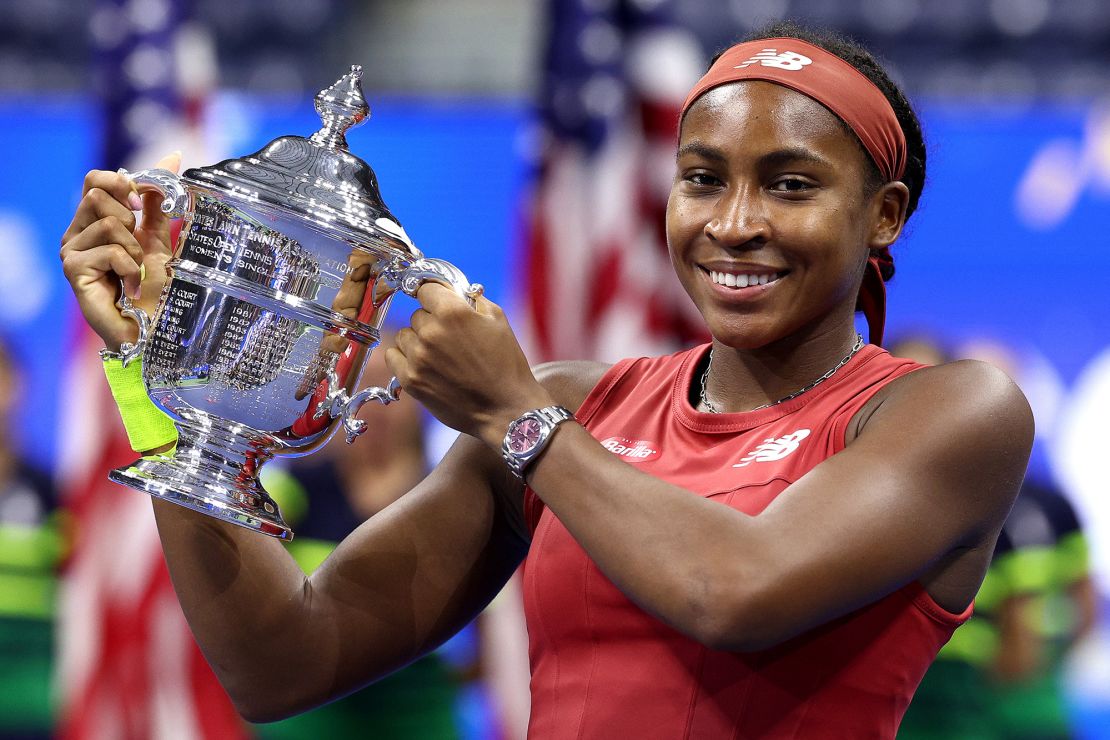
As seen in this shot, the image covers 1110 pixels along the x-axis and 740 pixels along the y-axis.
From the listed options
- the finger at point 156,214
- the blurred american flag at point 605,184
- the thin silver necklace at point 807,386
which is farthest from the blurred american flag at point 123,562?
the thin silver necklace at point 807,386

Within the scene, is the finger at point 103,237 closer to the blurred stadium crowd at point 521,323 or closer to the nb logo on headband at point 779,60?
the nb logo on headband at point 779,60

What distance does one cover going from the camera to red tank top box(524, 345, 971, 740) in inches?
49.2

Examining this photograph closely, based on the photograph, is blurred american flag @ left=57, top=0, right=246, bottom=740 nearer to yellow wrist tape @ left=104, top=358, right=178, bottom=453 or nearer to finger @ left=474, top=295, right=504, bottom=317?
yellow wrist tape @ left=104, top=358, right=178, bottom=453

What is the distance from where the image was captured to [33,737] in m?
4.75

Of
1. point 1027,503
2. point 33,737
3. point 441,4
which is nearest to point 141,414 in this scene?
point 1027,503

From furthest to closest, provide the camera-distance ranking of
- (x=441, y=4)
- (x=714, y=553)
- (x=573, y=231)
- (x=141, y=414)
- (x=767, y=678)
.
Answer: (x=441, y=4) < (x=573, y=231) < (x=141, y=414) < (x=767, y=678) < (x=714, y=553)

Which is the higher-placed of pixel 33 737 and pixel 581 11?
pixel 581 11

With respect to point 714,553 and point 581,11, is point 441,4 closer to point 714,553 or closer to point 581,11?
point 581,11

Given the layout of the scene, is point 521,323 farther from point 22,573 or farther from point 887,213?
point 22,573

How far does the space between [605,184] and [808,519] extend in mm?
2410

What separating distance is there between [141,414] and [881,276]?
0.84 m

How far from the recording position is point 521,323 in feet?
11.6

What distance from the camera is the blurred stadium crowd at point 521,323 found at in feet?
11.5

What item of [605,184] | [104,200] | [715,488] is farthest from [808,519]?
[605,184]
